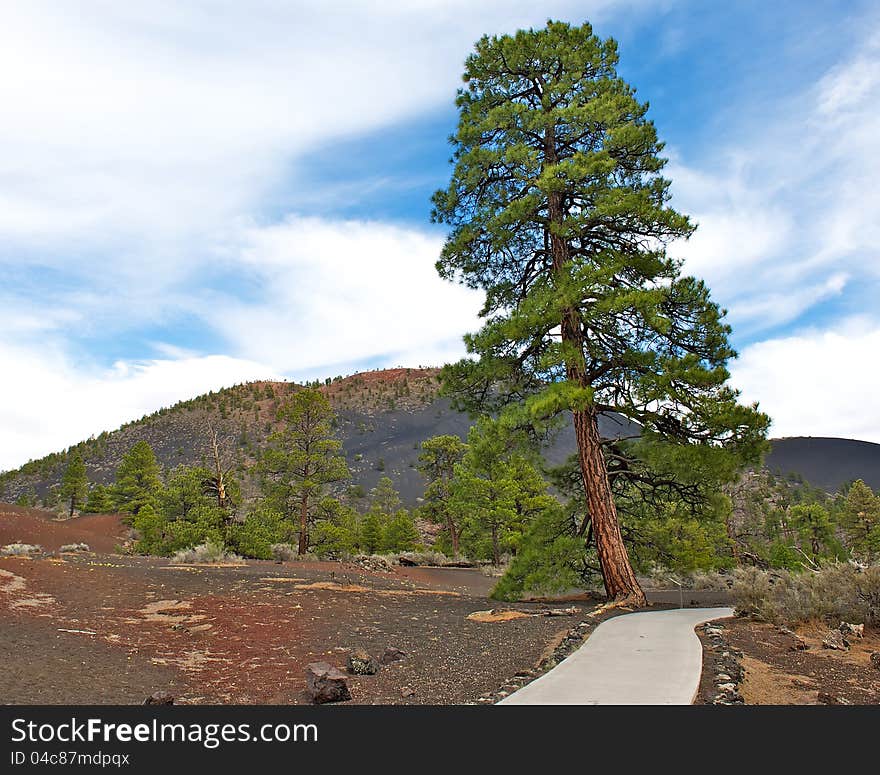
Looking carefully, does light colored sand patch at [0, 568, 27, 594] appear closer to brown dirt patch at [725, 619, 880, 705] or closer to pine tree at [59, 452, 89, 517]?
brown dirt patch at [725, 619, 880, 705]

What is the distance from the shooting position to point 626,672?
205 inches

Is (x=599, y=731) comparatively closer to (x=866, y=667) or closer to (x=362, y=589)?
(x=866, y=667)

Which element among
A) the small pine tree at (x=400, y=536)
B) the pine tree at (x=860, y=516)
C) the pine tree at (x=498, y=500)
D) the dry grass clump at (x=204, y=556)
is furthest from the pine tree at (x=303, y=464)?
the pine tree at (x=860, y=516)

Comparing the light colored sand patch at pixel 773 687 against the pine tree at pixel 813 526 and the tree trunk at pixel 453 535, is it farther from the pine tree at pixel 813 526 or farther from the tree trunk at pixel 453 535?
the pine tree at pixel 813 526

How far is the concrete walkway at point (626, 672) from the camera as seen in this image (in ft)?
14.2

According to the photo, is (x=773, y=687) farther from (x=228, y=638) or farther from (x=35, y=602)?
(x=35, y=602)

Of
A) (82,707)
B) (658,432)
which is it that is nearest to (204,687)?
(82,707)

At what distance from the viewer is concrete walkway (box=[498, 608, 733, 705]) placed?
14.2 feet

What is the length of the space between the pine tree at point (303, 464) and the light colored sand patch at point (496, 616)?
53.9 feet

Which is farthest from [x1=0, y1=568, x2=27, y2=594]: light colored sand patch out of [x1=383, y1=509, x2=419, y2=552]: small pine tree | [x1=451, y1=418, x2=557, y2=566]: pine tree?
[x1=383, y1=509, x2=419, y2=552]: small pine tree

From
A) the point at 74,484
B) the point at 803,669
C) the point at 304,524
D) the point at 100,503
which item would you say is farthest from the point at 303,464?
the point at 74,484

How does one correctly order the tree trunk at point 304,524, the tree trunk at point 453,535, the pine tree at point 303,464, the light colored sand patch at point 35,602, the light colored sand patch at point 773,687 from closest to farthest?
the light colored sand patch at point 773,687, the light colored sand patch at point 35,602, the pine tree at point 303,464, the tree trunk at point 304,524, the tree trunk at point 453,535

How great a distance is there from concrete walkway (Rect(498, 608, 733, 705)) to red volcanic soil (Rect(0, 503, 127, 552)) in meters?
24.8

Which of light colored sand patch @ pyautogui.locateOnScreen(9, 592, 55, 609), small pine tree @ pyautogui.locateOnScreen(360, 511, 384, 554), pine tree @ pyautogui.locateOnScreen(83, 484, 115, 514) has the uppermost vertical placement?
pine tree @ pyautogui.locateOnScreen(83, 484, 115, 514)
